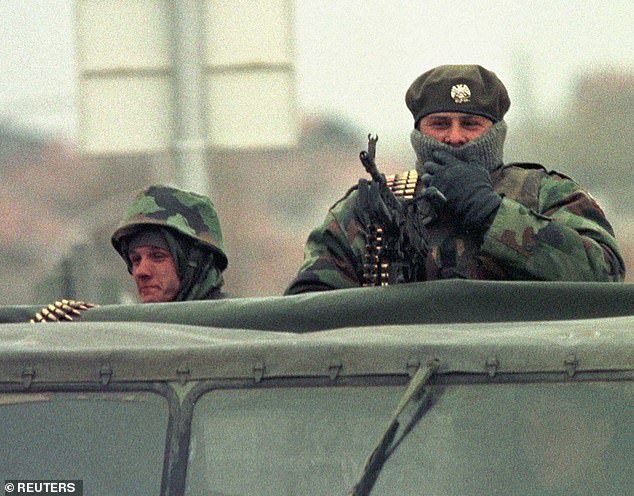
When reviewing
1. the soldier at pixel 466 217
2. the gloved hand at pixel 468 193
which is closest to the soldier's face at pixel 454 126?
the soldier at pixel 466 217

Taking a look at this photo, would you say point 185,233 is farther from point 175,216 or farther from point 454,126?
point 454,126

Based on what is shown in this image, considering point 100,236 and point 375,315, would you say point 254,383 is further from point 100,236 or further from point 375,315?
point 100,236

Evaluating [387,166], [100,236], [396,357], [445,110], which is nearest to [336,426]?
[396,357]

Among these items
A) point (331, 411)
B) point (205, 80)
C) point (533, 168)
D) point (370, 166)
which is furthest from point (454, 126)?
point (205, 80)

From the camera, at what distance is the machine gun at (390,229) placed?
5.33 metres

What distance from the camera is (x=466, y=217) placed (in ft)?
19.0

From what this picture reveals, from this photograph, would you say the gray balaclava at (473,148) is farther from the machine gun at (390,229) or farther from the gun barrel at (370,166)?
the gun barrel at (370,166)

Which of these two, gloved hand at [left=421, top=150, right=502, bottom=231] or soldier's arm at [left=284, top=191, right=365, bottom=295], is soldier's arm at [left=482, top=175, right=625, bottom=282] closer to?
gloved hand at [left=421, top=150, right=502, bottom=231]

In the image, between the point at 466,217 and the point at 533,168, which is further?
the point at 533,168

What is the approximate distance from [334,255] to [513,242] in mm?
514

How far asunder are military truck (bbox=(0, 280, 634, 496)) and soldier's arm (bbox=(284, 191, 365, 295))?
71cm

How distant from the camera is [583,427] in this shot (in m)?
4.80

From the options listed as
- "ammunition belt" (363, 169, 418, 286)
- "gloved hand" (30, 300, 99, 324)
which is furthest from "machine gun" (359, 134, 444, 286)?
"gloved hand" (30, 300, 99, 324)

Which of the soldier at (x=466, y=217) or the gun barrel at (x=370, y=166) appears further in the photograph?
the soldier at (x=466, y=217)
